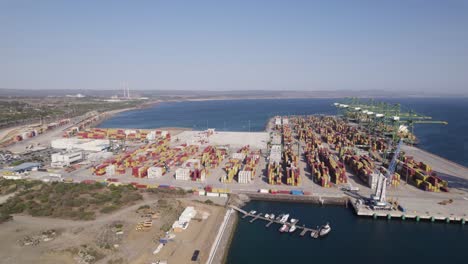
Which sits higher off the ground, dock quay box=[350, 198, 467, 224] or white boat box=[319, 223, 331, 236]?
dock quay box=[350, 198, 467, 224]

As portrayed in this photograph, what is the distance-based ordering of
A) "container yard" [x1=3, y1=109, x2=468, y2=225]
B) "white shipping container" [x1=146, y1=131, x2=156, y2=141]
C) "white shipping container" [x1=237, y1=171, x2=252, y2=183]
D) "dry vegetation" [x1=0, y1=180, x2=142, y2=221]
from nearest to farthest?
"dry vegetation" [x1=0, y1=180, x2=142, y2=221] → "container yard" [x1=3, y1=109, x2=468, y2=225] → "white shipping container" [x1=237, y1=171, x2=252, y2=183] → "white shipping container" [x1=146, y1=131, x2=156, y2=141]

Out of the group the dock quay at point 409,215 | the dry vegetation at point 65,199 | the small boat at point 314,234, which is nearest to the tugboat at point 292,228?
the small boat at point 314,234

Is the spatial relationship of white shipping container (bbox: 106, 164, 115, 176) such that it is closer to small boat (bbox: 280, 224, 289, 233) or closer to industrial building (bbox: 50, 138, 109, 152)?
industrial building (bbox: 50, 138, 109, 152)

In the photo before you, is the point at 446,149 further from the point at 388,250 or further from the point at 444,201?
the point at 388,250

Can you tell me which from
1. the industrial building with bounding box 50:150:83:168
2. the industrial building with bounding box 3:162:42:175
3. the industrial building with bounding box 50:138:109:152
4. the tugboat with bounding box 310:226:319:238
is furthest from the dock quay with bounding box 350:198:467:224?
the industrial building with bounding box 50:138:109:152

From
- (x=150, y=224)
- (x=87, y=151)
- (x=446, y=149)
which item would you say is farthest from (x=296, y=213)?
(x=446, y=149)

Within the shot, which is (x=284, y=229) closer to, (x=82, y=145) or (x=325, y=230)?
(x=325, y=230)

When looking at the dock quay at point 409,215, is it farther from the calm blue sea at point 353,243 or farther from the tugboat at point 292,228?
the tugboat at point 292,228

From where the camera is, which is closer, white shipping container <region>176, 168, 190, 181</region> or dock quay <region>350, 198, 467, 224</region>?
dock quay <region>350, 198, 467, 224</region>
